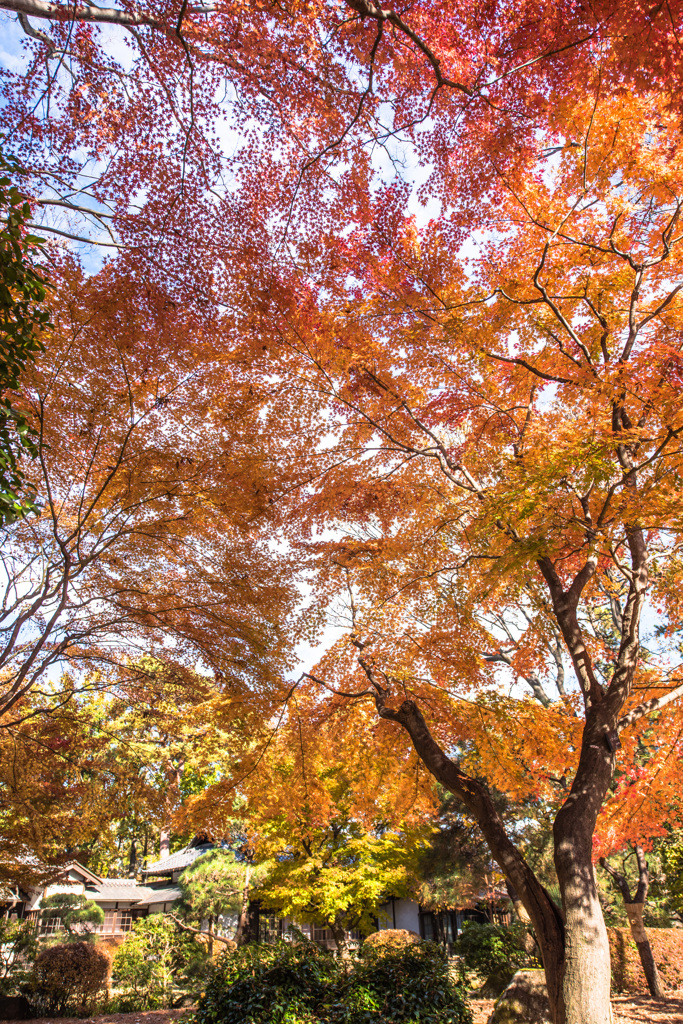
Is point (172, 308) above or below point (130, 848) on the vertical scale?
above

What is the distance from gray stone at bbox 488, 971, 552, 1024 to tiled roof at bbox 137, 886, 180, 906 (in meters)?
15.1

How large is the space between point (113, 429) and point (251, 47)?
151 inches

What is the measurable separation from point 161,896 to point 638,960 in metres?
16.3

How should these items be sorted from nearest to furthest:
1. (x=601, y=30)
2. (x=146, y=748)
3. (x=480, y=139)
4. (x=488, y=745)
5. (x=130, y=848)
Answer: (x=601, y=30), (x=480, y=139), (x=488, y=745), (x=146, y=748), (x=130, y=848)

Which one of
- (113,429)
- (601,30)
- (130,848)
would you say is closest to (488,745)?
(113,429)

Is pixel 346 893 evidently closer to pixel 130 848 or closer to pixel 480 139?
pixel 480 139

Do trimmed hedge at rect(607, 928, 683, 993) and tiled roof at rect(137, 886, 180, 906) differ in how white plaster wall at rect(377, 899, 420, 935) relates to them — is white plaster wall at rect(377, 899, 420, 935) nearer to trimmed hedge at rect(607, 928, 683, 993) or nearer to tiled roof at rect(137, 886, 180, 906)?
tiled roof at rect(137, 886, 180, 906)

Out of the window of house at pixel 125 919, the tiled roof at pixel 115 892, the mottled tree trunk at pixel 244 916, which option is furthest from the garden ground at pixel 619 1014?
the window of house at pixel 125 919

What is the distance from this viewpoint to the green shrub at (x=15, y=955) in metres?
10.3

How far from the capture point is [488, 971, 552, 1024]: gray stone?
7922 millimetres

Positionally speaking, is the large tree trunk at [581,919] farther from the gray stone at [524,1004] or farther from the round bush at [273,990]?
the gray stone at [524,1004]

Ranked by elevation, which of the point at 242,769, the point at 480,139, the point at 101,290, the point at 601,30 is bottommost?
the point at 242,769

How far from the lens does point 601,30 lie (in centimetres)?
451

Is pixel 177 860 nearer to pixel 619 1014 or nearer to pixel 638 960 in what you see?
pixel 638 960
